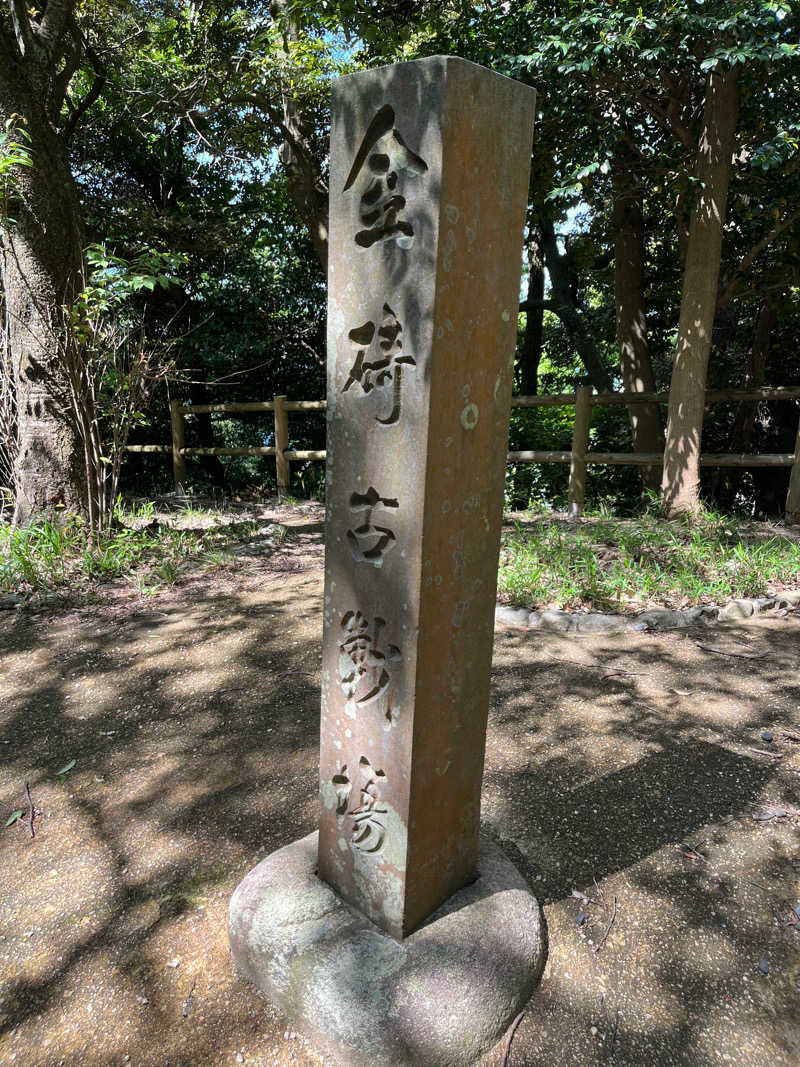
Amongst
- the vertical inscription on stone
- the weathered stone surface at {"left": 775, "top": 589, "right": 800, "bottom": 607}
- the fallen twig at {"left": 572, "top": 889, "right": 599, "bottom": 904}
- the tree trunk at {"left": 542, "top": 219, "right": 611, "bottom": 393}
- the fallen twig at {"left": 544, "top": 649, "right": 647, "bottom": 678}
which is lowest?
the fallen twig at {"left": 572, "top": 889, "right": 599, "bottom": 904}

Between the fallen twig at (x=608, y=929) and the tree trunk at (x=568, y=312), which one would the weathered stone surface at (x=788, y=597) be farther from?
the tree trunk at (x=568, y=312)

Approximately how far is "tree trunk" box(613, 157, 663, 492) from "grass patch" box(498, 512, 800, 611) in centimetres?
254

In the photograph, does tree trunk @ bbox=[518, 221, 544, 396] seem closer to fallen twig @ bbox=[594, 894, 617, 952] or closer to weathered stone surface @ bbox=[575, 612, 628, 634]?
weathered stone surface @ bbox=[575, 612, 628, 634]

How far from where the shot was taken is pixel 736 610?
12.8 feet

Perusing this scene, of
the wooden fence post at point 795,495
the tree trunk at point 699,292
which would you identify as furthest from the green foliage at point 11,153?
the wooden fence post at point 795,495

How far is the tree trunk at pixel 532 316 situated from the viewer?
1056 cm

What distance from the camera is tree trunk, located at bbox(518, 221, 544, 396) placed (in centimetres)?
1056

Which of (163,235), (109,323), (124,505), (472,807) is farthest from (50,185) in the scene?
(472,807)

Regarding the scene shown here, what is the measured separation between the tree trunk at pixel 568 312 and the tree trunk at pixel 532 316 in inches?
19.1

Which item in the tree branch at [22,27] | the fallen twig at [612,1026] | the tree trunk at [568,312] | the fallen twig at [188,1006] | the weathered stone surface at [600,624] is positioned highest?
the tree branch at [22,27]

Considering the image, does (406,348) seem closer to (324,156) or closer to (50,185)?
(50,185)

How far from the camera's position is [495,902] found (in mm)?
1616

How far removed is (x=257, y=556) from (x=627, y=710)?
3219 mm

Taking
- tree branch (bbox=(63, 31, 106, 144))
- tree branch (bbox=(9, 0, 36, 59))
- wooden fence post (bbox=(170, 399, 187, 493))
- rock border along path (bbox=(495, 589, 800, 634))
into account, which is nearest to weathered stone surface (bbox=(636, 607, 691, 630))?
rock border along path (bbox=(495, 589, 800, 634))
